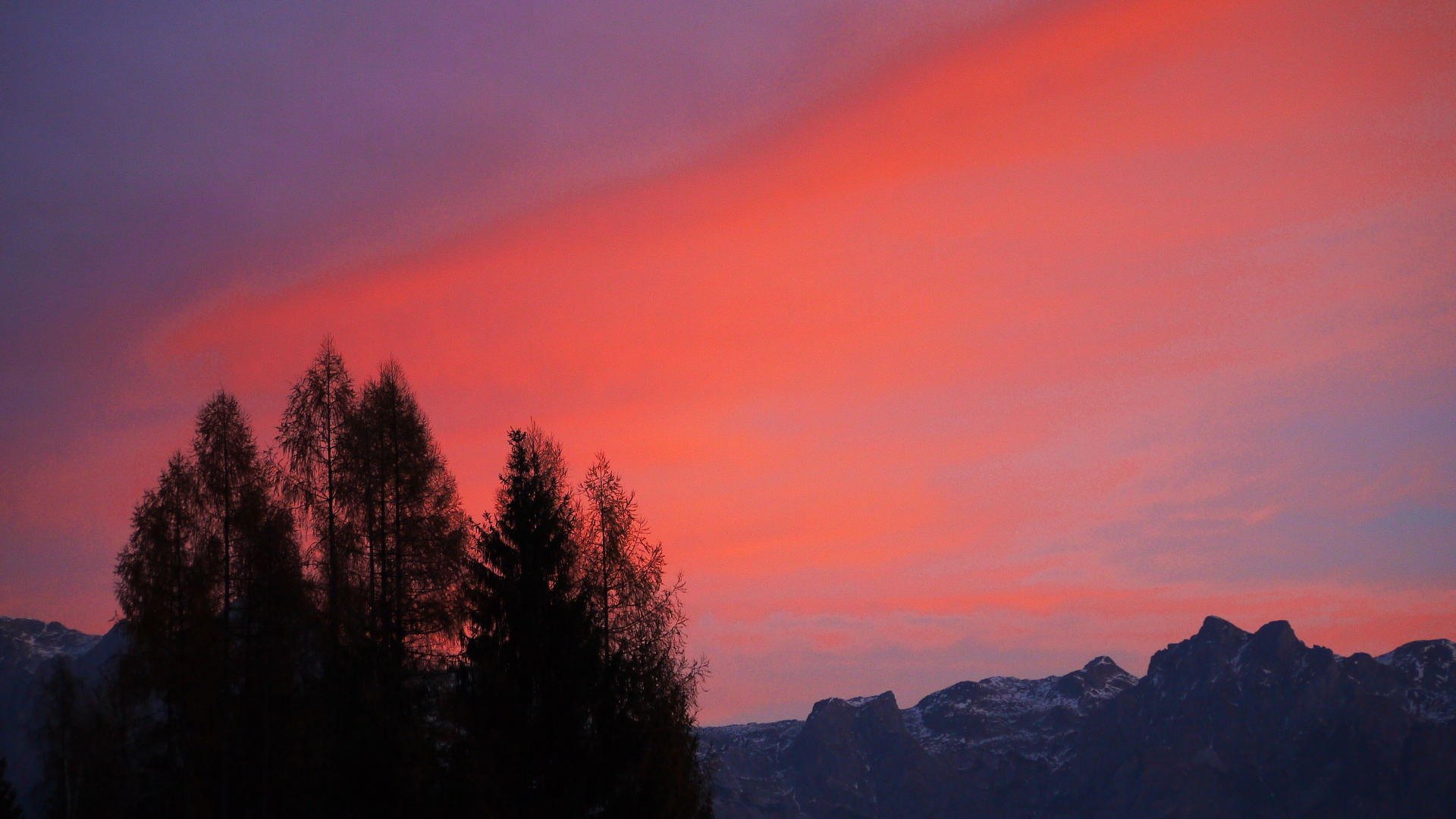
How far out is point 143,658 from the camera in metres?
40.6

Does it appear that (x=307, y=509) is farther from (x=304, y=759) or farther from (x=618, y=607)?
(x=618, y=607)

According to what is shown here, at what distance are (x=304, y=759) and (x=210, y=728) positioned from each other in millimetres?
4039

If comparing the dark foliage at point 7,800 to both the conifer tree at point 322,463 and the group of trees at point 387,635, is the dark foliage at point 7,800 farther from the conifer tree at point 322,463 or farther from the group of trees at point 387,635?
the conifer tree at point 322,463

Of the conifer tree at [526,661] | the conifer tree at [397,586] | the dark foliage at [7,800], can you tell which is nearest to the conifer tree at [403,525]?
the conifer tree at [397,586]

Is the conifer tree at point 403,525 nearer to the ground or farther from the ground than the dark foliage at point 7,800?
farther from the ground

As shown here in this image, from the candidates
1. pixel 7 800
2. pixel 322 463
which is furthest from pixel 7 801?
pixel 322 463

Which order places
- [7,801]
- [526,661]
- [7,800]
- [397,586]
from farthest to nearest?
1. [7,800]
2. [7,801]
3. [397,586]
4. [526,661]

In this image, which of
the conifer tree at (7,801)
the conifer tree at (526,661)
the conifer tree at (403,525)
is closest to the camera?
the conifer tree at (526,661)

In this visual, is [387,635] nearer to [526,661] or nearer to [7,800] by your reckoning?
[526,661]

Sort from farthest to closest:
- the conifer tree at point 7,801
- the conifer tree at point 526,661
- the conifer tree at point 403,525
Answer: the conifer tree at point 7,801
the conifer tree at point 403,525
the conifer tree at point 526,661

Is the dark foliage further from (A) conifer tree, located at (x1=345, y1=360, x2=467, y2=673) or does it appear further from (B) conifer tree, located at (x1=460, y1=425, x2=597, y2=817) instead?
(B) conifer tree, located at (x1=460, y1=425, x2=597, y2=817)

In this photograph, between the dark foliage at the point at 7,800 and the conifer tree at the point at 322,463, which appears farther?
the dark foliage at the point at 7,800

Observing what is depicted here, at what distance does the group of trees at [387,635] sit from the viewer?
3559 centimetres

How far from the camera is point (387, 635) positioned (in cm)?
3688
